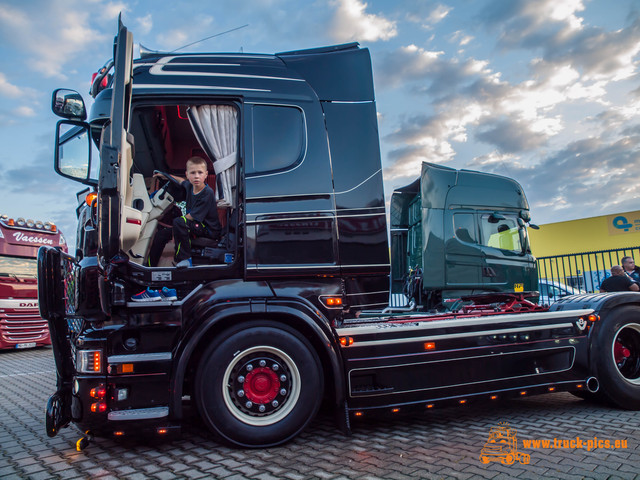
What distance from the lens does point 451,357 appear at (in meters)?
3.83

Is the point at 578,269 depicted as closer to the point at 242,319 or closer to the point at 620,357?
the point at 620,357

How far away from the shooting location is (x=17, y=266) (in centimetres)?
1164

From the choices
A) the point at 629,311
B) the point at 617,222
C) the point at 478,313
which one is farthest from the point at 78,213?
the point at 617,222

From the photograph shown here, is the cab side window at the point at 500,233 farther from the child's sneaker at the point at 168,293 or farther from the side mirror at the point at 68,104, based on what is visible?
the side mirror at the point at 68,104

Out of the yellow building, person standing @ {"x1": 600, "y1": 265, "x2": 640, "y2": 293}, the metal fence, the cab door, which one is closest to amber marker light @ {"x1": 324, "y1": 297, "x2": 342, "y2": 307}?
the cab door

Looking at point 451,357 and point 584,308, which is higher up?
point 584,308

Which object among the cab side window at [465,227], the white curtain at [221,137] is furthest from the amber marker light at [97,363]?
the cab side window at [465,227]

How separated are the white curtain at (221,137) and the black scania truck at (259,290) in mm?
12

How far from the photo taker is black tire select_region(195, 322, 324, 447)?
327 cm

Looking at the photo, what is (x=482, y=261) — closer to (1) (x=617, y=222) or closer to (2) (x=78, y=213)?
(2) (x=78, y=213)

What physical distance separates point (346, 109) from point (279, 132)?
64 centimetres

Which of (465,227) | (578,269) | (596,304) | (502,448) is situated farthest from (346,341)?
(578,269)

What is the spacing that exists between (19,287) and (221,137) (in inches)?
416

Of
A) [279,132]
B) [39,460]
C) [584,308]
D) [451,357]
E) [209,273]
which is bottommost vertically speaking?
[39,460]
